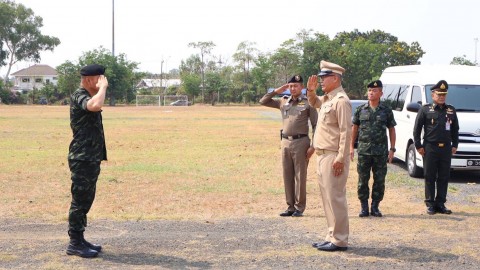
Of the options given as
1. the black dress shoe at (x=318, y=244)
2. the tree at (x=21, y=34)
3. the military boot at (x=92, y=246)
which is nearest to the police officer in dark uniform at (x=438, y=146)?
the black dress shoe at (x=318, y=244)

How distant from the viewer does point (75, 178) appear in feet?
18.5

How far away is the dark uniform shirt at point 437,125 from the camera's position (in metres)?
7.95

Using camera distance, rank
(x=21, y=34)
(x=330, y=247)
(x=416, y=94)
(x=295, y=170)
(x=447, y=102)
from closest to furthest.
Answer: (x=330, y=247)
(x=295, y=170)
(x=447, y=102)
(x=416, y=94)
(x=21, y=34)

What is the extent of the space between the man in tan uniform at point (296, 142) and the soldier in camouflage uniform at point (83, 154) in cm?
267

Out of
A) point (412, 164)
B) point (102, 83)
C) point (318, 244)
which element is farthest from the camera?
point (412, 164)

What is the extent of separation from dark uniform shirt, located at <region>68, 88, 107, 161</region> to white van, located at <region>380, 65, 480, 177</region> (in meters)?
6.91

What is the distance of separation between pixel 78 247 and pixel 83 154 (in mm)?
913

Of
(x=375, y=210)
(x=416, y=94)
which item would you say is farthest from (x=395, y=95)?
(x=375, y=210)

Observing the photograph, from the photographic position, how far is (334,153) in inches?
233

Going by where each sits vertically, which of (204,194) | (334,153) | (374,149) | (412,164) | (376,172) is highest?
(334,153)

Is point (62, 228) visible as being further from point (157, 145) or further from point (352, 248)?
point (157, 145)

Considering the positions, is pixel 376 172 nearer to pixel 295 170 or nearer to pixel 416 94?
pixel 295 170

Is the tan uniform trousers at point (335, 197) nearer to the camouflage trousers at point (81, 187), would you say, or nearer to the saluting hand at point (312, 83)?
the saluting hand at point (312, 83)

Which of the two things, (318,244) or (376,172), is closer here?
(318,244)
